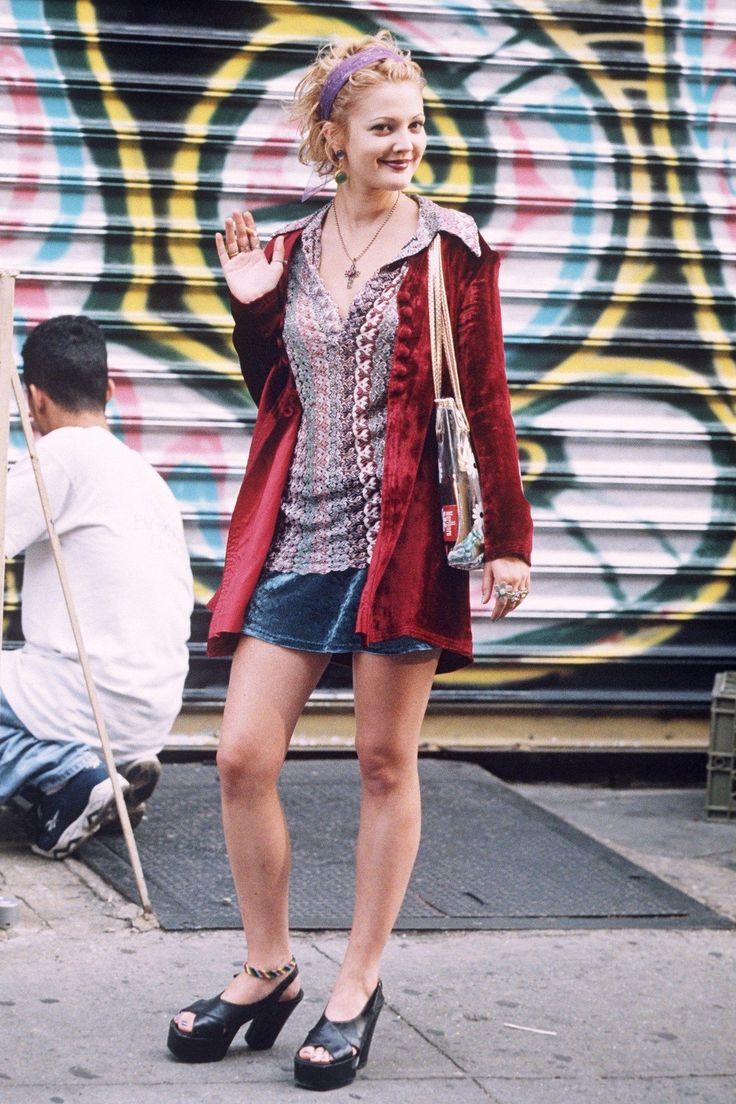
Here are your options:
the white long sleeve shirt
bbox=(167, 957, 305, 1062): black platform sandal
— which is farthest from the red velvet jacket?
the white long sleeve shirt

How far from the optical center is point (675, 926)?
4.36 meters

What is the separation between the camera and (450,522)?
325 centimetres

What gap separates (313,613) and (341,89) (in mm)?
991

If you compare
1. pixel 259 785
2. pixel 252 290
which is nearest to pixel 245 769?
pixel 259 785

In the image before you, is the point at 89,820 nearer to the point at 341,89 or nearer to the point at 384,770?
the point at 384,770

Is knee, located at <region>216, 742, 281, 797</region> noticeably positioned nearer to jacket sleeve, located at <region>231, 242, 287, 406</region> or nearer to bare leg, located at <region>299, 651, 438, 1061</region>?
bare leg, located at <region>299, 651, 438, 1061</region>

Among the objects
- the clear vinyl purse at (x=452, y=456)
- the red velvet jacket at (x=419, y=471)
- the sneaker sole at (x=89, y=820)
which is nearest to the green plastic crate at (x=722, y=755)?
the sneaker sole at (x=89, y=820)

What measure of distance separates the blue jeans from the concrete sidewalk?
0.64 feet

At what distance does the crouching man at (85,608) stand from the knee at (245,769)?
138 cm

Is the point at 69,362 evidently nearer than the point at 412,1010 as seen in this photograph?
No

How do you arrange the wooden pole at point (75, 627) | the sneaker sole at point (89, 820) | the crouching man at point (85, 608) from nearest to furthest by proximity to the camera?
the wooden pole at point (75, 627)
the sneaker sole at point (89, 820)
the crouching man at point (85, 608)

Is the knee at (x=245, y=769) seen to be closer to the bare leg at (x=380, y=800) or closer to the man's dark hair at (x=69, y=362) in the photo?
the bare leg at (x=380, y=800)

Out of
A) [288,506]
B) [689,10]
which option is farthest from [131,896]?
[689,10]

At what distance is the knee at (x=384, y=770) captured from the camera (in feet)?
10.7
